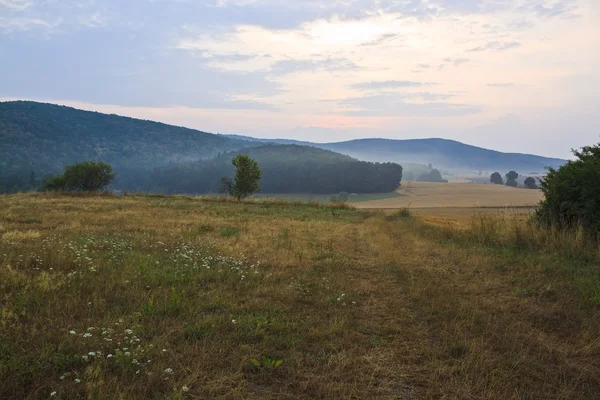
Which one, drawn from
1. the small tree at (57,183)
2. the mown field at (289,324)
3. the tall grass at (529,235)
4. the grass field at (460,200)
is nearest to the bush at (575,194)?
the tall grass at (529,235)

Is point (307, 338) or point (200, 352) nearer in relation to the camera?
point (200, 352)

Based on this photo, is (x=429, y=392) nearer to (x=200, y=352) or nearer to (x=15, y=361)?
(x=200, y=352)

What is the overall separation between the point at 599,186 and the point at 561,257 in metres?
3.41

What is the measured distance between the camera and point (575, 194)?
42.1 feet

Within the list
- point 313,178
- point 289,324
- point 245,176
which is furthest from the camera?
point 313,178

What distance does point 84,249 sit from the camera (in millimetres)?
9422

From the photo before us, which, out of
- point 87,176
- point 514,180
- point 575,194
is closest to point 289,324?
point 575,194

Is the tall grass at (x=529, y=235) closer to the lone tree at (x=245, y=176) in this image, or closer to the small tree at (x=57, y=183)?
the lone tree at (x=245, y=176)

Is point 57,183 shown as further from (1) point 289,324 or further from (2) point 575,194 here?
(2) point 575,194

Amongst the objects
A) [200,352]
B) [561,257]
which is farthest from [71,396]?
[561,257]

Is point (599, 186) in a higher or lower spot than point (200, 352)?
higher

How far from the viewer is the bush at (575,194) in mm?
11875

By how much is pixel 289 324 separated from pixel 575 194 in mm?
12707

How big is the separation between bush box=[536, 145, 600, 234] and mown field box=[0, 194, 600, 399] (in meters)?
1.79
